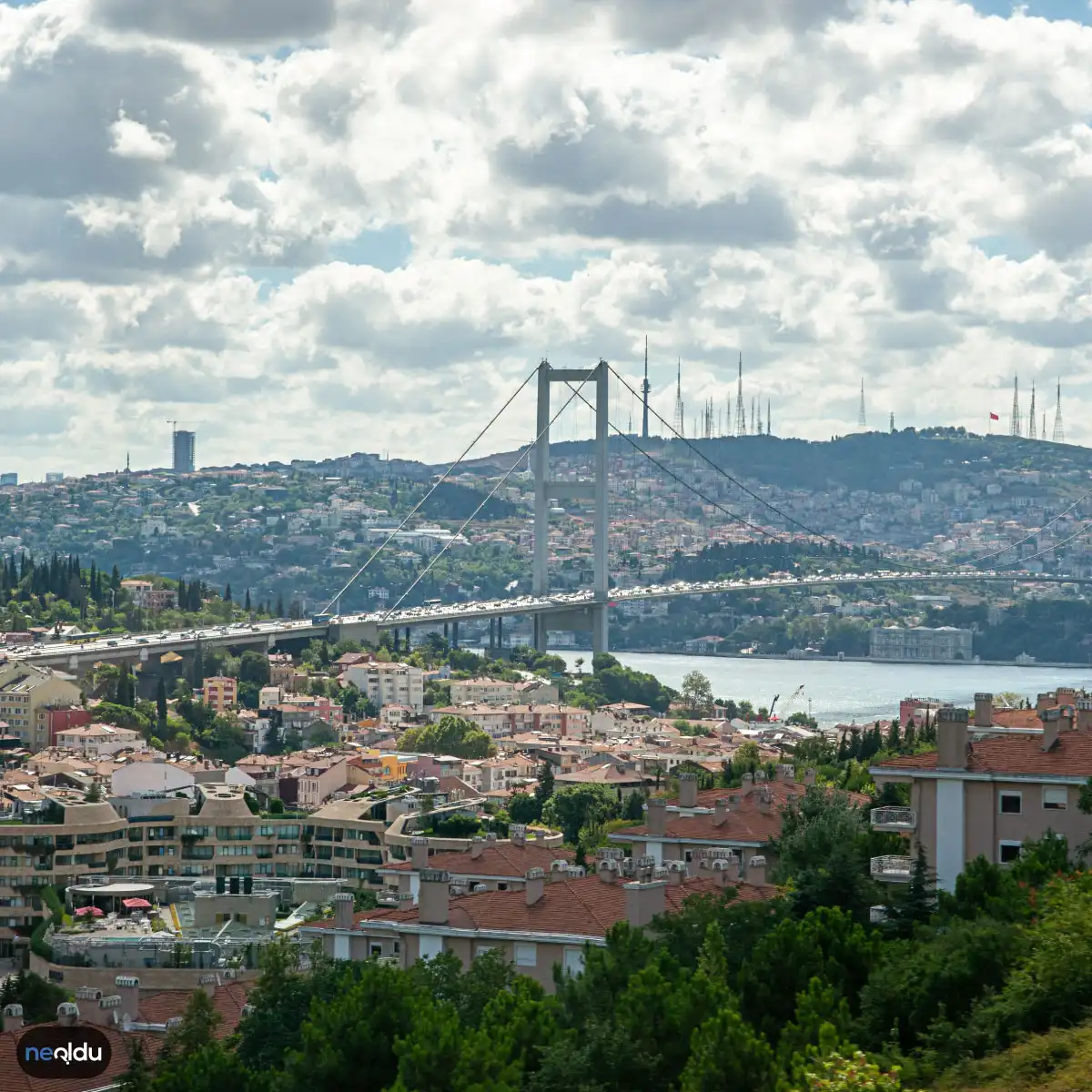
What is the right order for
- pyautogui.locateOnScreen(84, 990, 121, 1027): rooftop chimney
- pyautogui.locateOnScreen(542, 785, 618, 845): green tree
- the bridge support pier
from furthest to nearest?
the bridge support pier < pyautogui.locateOnScreen(542, 785, 618, 845): green tree < pyautogui.locateOnScreen(84, 990, 121, 1027): rooftop chimney

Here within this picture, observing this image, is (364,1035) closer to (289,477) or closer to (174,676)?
(174,676)

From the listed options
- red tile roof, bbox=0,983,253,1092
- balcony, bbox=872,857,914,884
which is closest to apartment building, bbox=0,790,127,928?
red tile roof, bbox=0,983,253,1092

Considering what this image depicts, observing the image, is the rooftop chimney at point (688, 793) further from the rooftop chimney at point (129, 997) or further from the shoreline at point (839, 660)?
the shoreline at point (839, 660)

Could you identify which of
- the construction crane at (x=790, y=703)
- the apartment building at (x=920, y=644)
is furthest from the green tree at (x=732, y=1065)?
the apartment building at (x=920, y=644)

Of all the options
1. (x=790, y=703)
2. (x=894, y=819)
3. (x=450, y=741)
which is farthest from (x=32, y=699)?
(x=894, y=819)

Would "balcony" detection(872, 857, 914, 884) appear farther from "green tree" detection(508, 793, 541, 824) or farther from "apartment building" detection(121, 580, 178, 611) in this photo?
"apartment building" detection(121, 580, 178, 611)

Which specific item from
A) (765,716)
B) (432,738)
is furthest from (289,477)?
(432,738)
